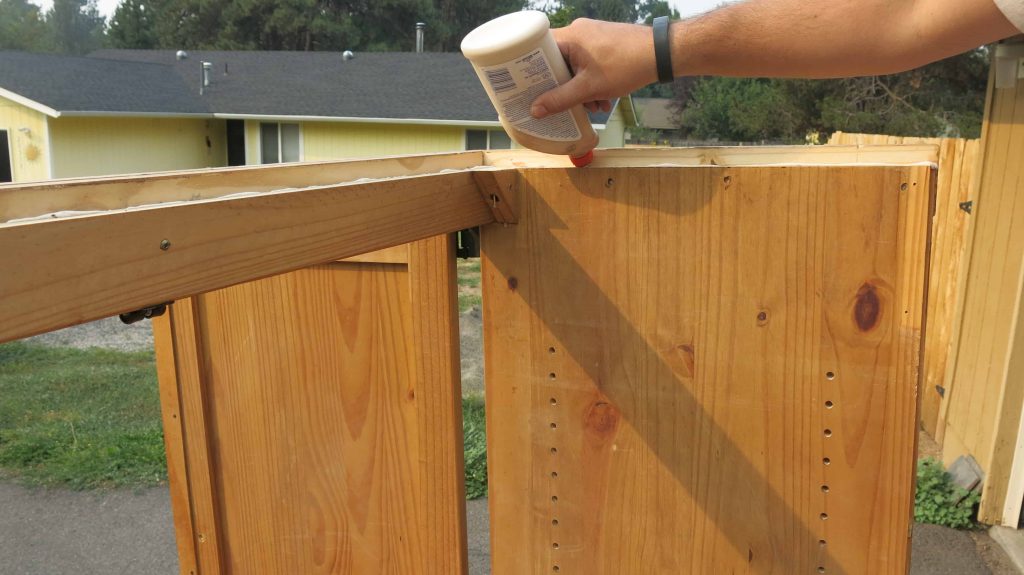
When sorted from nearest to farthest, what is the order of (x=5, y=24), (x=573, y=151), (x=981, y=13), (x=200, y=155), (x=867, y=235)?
1. (x=981, y=13)
2. (x=867, y=235)
3. (x=573, y=151)
4. (x=200, y=155)
5. (x=5, y=24)

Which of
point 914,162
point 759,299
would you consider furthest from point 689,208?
point 914,162

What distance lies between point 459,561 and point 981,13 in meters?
1.18

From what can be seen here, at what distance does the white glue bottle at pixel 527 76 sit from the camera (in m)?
1.15

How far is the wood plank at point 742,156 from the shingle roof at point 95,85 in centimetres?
1695

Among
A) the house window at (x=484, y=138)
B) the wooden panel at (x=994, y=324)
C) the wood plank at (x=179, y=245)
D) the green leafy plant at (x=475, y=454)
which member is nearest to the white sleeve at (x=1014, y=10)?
the wood plank at (x=179, y=245)

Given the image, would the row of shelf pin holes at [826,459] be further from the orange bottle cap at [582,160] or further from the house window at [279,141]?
the house window at [279,141]

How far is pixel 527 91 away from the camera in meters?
1.21

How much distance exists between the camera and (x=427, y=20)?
37969mm

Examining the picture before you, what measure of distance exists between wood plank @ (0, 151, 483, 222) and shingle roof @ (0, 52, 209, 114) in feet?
55.8

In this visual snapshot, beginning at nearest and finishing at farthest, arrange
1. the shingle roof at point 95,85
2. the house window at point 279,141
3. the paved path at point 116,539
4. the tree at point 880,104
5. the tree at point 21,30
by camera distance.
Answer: the paved path at point 116,539, the shingle roof at point 95,85, the house window at point 279,141, the tree at point 880,104, the tree at point 21,30

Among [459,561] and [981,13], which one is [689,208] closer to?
[981,13]

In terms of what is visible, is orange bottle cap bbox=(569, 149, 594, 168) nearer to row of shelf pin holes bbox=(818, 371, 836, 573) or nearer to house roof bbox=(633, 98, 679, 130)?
row of shelf pin holes bbox=(818, 371, 836, 573)

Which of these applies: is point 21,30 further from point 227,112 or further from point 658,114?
point 227,112

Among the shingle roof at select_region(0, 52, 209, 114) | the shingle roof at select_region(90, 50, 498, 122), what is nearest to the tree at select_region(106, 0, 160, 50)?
the shingle roof at select_region(90, 50, 498, 122)
